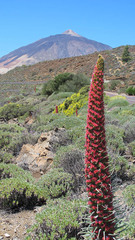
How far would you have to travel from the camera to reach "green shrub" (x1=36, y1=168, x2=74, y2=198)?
14.2 ft

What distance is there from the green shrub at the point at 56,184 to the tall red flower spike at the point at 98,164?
102 inches

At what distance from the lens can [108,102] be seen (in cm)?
1602

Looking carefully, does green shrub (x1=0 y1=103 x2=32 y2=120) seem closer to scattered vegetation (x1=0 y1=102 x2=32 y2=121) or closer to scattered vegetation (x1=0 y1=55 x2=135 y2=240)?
scattered vegetation (x1=0 y1=102 x2=32 y2=121)

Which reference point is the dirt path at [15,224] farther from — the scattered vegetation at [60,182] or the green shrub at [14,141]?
the green shrub at [14,141]

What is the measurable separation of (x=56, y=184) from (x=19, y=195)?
72 cm

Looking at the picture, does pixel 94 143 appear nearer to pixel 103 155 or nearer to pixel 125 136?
pixel 103 155

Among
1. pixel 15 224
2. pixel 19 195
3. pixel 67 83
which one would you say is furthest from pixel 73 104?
pixel 15 224

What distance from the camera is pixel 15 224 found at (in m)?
3.66

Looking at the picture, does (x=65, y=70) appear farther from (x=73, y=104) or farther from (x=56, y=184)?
(x=56, y=184)

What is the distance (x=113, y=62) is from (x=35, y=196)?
49.3m

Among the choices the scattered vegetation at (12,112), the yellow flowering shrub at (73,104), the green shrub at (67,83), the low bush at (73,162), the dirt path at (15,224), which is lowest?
the dirt path at (15,224)

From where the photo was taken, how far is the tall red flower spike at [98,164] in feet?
5.54

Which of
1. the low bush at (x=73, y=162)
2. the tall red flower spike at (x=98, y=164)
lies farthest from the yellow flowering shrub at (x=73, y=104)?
the tall red flower spike at (x=98, y=164)

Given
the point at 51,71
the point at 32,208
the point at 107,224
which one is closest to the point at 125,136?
the point at 32,208
